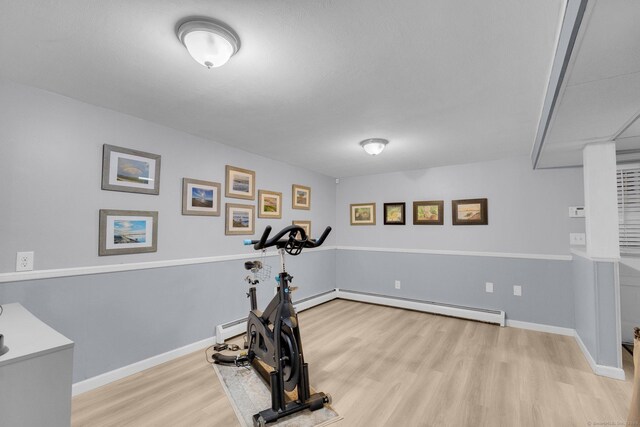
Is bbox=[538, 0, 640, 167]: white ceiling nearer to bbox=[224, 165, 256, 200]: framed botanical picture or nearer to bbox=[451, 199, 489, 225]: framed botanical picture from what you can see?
bbox=[451, 199, 489, 225]: framed botanical picture

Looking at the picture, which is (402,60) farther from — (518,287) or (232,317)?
(518,287)

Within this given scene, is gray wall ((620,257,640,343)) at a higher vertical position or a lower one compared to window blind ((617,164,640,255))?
lower

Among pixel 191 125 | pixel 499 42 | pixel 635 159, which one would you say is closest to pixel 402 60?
pixel 499 42

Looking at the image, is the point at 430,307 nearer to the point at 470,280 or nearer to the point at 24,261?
the point at 470,280

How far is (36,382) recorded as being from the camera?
3.84ft

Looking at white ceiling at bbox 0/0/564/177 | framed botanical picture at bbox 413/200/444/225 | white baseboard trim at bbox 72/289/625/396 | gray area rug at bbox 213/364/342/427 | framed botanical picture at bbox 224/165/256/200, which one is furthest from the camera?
framed botanical picture at bbox 413/200/444/225

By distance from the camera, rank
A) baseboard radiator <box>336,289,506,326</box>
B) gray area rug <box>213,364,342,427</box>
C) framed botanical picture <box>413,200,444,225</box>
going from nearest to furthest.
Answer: gray area rug <box>213,364,342,427</box> < baseboard radiator <box>336,289,506,326</box> < framed botanical picture <box>413,200,444,225</box>

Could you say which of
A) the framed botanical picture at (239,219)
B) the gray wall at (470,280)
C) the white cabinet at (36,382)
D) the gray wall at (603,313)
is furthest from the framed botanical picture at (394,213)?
the white cabinet at (36,382)

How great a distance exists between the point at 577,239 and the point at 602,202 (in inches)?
44.5

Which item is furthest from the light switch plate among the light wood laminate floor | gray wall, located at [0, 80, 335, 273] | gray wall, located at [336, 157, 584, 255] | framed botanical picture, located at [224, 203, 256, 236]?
gray wall, located at [0, 80, 335, 273]

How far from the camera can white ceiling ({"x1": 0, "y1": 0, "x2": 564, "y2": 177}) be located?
4.36 feet

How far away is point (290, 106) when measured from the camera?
2373 mm

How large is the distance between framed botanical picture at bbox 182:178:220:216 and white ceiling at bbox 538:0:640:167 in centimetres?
308

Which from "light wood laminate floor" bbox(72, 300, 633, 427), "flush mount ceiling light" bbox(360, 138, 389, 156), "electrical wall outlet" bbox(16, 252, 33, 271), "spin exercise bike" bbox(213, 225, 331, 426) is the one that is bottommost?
"light wood laminate floor" bbox(72, 300, 633, 427)
